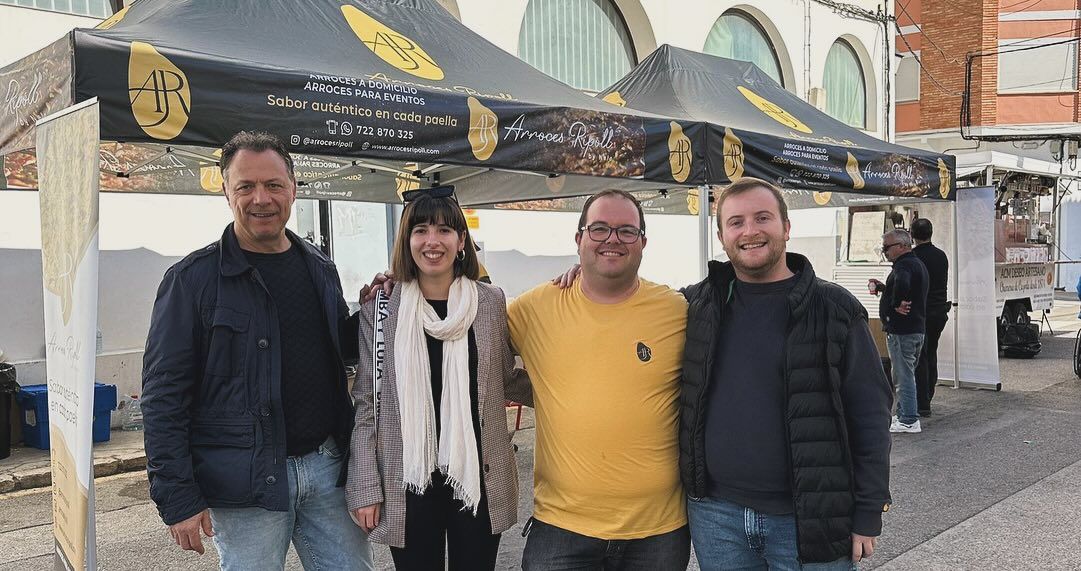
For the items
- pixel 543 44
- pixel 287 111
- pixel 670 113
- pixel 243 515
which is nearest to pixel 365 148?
pixel 287 111

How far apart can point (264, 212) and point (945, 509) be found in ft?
15.4

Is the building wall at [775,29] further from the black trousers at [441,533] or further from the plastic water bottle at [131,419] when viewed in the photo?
the black trousers at [441,533]

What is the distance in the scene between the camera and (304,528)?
256cm

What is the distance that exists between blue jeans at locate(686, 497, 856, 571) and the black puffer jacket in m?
0.07

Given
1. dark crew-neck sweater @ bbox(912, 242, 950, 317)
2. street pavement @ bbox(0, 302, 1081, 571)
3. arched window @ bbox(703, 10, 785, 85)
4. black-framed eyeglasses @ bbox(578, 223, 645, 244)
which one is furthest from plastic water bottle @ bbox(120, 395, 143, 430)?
arched window @ bbox(703, 10, 785, 85)

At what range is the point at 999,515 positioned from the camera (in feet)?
16.3

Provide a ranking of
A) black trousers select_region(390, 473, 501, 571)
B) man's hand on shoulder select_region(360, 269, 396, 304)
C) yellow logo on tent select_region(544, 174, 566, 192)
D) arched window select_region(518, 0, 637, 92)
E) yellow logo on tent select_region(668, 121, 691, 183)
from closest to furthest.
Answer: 1. black trousers select_region(390, 473, 501, 571)
2. man's hand on shoulder select_region(360, 269, 396, 304)
3. yellow logo on tent select_region(668, 121, 691, 183)
4. yellow logo on tent select_region(544, 174, 566, 192)
5. arched window select_region(518, 0, 637, 92)

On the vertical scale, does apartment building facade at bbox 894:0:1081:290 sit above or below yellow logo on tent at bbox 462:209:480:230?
above

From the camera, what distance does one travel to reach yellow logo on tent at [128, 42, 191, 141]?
134 inches

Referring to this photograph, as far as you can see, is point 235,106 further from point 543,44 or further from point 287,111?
point 543,44

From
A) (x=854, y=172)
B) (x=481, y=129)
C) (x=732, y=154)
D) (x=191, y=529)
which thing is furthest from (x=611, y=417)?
(x=854, y=172)

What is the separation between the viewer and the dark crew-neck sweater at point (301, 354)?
2434 mm

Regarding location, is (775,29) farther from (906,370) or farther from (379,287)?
(379,287)

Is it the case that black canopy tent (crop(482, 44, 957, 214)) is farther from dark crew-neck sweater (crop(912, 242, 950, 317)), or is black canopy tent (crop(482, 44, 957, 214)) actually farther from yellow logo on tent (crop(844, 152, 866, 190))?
dark crew-neck sweater (crop(912, 242, 950, 317))
